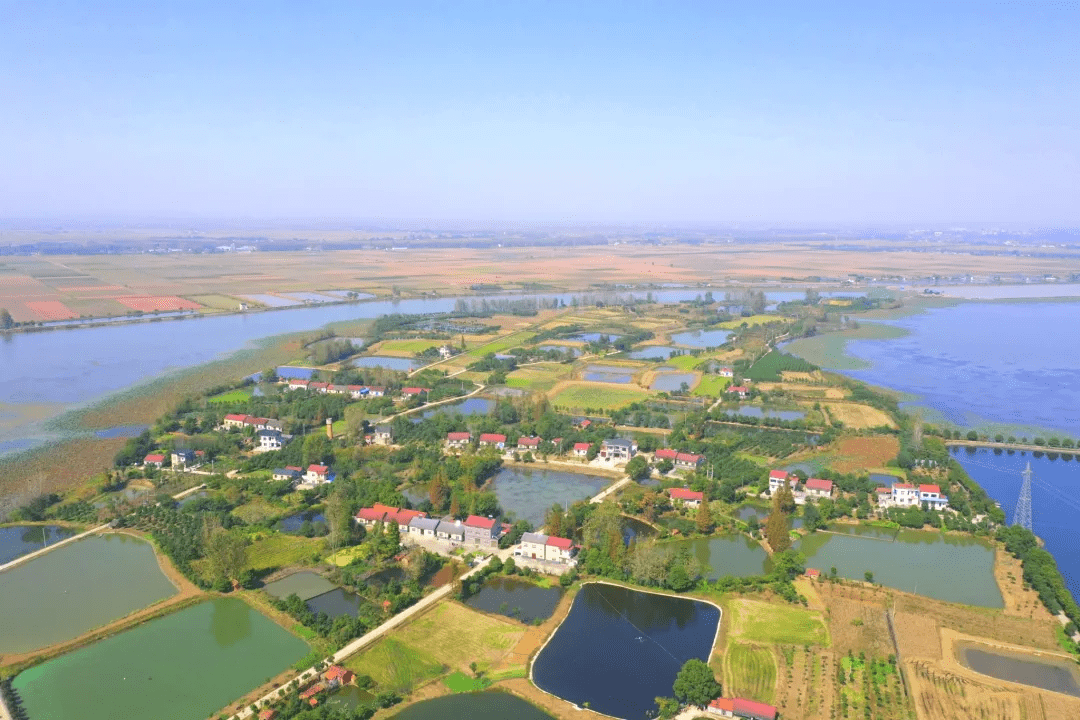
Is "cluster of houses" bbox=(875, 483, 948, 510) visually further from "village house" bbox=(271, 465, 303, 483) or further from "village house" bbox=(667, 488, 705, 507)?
"village house" bbox=(271, 465, 303, 483)

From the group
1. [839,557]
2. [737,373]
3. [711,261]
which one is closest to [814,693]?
[839,557]

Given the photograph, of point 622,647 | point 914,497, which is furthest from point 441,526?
point 914,497

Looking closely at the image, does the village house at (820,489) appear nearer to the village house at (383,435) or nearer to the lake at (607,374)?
the village house at (383,435)

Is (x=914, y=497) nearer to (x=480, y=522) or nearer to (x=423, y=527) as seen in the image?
(x=480, y=522)

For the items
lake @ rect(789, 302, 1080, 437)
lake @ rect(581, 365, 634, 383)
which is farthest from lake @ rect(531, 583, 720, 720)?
lake @ rect(581, 365, 634, 383)

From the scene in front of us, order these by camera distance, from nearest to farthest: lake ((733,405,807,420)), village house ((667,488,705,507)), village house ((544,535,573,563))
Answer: village house ((544,535,573,563))
village house ((667,488,705,507))
lake ((733,405,807,420))

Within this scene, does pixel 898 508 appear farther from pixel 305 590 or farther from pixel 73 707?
pixel 73 707

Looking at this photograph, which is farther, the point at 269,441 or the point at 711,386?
the point at 711,386
